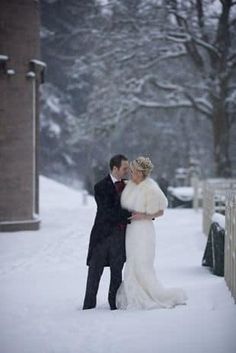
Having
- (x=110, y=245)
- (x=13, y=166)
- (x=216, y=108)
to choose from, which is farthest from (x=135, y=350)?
(x=216, y=108)

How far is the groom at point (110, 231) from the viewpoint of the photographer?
764 cm

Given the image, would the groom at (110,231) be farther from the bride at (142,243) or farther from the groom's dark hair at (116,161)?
the bride at (142,243)

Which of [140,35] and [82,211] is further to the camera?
[140,35]

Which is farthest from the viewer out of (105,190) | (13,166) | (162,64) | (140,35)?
(162,64)

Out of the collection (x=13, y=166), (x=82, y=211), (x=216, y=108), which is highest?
(x=216, y=108)

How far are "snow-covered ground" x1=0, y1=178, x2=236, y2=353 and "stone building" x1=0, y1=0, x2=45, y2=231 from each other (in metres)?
2.91

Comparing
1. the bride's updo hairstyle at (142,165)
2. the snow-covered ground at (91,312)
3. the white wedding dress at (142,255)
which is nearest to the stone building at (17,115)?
the snow-covered ground at (91,312)

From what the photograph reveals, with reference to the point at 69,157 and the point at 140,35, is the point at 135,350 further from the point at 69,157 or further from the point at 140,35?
the point at 69,157

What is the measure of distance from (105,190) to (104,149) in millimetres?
42421

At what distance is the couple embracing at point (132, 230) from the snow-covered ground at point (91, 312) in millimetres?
236

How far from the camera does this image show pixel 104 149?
164ft

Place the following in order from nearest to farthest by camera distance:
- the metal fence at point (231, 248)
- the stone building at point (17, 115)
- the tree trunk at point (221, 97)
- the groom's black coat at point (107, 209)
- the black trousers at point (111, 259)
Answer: the groom's black coat at point (107, 209), the black trousers at point (111, 259), the metal fence at point (231, 248), the stone building at point (17, 115), the tree trunk at point (221, 97)

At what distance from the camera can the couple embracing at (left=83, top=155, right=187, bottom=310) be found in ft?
25.1

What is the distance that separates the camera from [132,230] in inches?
304
